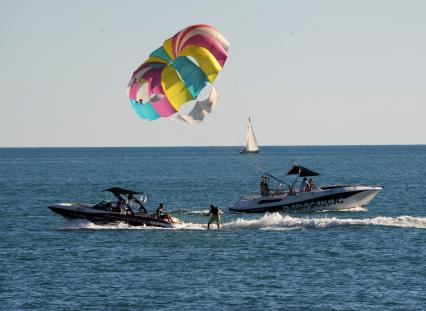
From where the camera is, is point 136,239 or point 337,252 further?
point 136,239

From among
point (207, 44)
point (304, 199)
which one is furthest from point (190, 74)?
point (304, 199)

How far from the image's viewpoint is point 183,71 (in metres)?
48.8

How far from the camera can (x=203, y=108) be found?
48562mm

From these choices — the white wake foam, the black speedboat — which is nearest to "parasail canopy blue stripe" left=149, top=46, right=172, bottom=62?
the black speedboat

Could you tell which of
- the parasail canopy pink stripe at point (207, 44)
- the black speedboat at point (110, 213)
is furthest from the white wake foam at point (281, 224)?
the parasail canopy pink stripe at point (207, 44)

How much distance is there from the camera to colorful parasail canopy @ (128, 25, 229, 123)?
4872 cm

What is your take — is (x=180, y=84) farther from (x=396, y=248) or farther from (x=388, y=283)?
(x=388, y=283)

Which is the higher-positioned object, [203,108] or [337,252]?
[203,108]

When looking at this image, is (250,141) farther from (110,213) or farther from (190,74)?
(190,74)

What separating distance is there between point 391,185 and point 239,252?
6107cm

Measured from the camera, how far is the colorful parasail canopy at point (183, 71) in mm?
48719

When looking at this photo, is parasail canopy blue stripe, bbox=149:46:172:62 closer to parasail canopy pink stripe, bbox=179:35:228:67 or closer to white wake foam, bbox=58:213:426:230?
parasail canopy pink stripe, bbox=179:35:228:67

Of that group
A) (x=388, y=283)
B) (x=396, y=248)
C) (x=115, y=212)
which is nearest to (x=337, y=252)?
(x=396, y=248)

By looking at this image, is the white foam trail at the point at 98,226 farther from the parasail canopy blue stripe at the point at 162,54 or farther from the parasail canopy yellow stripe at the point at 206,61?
the parasail canopy blue stripe at the point at 162,54
